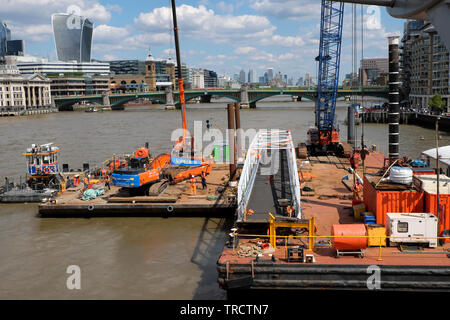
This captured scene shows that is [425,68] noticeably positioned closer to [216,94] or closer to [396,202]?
[216,94]

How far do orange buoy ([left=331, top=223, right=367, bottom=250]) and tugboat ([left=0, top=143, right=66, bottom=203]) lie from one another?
1677 cm

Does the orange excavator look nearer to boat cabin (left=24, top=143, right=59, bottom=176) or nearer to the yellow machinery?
boat cabin (left=24, top=143, right=59, bottom=176)

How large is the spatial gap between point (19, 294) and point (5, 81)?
443 ft

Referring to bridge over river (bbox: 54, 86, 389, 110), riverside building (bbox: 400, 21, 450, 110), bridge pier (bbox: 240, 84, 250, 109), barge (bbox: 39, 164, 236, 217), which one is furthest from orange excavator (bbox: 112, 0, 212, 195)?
bridge pier (bbox: 240, 84, 250, 109)

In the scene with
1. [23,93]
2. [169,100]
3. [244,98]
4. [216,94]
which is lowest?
[244,98]

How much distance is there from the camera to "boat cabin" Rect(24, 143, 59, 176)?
79.6 feet

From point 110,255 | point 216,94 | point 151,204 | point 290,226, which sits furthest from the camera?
point 216,94

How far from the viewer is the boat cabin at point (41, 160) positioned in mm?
24266

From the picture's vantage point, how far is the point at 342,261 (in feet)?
36.9

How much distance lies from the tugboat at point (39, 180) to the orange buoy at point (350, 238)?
55.0ft

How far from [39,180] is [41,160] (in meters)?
1.28

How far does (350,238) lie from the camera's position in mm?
11477

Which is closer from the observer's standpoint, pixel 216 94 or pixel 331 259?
pixel 331 259

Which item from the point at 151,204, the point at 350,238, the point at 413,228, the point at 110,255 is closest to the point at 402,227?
the point at 413,228
